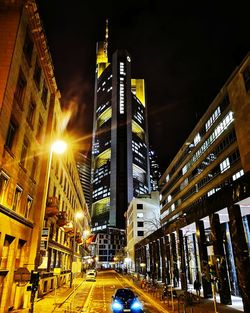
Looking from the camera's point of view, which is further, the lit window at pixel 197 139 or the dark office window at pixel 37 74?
the lit window at pixel 197 139

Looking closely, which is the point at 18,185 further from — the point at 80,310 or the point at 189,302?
the point at 189,302

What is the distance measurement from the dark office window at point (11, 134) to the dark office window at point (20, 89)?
1.77 metres

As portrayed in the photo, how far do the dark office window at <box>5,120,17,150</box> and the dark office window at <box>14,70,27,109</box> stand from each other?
177 centimetres

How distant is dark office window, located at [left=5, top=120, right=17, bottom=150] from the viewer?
1917 centimetres

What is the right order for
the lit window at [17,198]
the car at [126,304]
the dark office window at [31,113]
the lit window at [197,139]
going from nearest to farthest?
the car at [126,304], the lit window at [17,198], the dark office window at [31,113], the lit window at [197,139]

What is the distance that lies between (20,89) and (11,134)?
13.5 ft

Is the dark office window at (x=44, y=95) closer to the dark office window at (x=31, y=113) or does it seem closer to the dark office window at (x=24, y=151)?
the dark office window at (x=31, y=113)

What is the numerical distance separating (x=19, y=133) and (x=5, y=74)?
180 inches

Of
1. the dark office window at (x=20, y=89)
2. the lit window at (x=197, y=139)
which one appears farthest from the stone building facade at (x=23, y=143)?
the lit window at (x=197, y=139)

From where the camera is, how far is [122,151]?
194 meters

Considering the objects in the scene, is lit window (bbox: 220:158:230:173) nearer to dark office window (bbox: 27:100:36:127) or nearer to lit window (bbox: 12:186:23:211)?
dark office window (bbox: 27:100:36:127)

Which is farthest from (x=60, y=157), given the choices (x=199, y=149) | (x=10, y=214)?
(x=199, y=149)

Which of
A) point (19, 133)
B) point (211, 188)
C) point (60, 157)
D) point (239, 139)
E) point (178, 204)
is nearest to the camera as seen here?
point (19, 133)

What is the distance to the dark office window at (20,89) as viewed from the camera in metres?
20.5
